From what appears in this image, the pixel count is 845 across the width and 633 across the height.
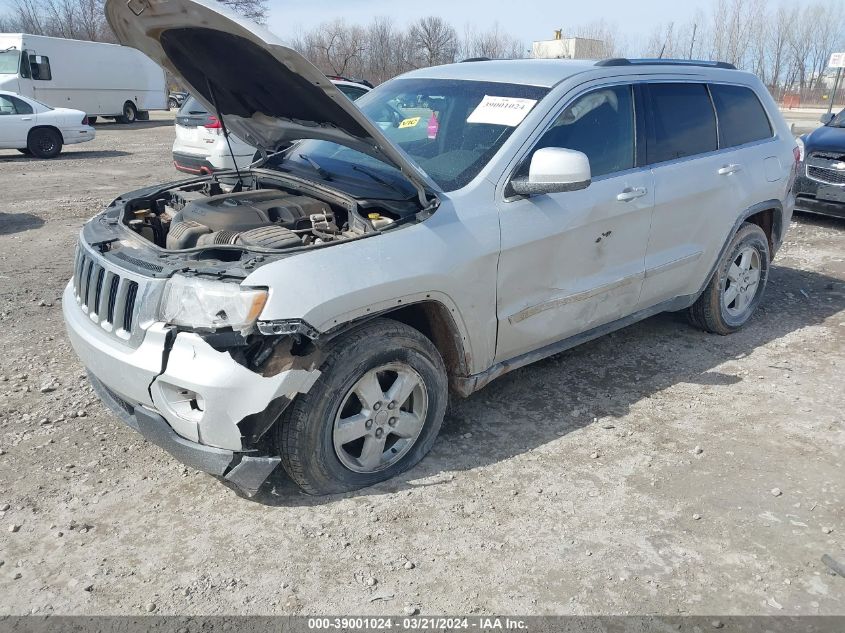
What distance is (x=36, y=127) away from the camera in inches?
612

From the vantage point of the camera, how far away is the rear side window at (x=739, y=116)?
15.9 ft

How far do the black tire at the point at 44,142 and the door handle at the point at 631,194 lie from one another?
1535 centimetres

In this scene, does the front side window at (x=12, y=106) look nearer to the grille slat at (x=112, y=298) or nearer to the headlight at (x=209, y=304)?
the grille slat at (x=112, y=298)

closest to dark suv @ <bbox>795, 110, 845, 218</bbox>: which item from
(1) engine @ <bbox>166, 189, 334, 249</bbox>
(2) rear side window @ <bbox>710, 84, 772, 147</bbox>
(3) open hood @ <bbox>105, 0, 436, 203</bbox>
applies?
(2) rear side window @ <bbox>710, 84, 772, 147</bbox>

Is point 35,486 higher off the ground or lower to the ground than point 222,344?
lower

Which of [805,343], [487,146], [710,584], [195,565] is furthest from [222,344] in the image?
[805,343]

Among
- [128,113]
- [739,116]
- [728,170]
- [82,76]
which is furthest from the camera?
[128,113]

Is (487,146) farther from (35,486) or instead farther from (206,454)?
(35,486)

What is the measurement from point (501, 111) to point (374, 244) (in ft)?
4.04

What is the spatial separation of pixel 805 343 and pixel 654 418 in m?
1.91

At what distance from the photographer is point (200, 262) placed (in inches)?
117

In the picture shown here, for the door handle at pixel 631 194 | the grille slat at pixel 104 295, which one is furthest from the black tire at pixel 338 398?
the door handle at pixel 631 194

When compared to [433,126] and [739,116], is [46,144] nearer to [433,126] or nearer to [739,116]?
[433,126]

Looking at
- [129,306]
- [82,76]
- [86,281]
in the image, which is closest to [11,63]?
[82,76]
